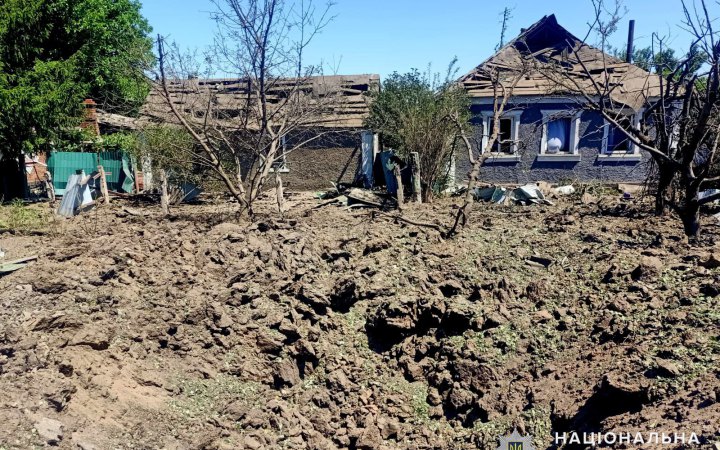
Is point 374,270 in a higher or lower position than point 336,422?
higher

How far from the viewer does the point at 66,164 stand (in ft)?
47.7

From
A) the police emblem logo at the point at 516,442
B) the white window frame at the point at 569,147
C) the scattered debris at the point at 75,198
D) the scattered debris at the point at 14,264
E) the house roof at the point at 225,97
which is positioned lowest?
the police emblem logo at the point at 516,442

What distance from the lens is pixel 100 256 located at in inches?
241

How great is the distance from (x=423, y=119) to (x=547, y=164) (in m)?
6.06

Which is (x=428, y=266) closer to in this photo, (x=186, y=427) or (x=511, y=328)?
(x=511, y=328)

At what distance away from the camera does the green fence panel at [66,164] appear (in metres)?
14.5

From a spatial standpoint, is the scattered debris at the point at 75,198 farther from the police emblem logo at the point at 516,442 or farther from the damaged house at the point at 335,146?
the police emblem logo at the point at 516,442

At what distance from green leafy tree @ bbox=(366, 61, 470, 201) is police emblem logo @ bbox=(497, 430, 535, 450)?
4984mm

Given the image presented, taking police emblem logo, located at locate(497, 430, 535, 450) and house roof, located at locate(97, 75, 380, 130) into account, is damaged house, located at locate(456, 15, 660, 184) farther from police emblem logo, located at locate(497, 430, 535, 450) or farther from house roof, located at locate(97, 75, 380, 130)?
police emblem logo, located at locate(497, 430, 535, 450)

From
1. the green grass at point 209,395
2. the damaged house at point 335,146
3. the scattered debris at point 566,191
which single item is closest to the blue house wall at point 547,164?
the scattered debris at point 566,191

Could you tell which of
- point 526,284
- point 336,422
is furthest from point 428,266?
point 336,422

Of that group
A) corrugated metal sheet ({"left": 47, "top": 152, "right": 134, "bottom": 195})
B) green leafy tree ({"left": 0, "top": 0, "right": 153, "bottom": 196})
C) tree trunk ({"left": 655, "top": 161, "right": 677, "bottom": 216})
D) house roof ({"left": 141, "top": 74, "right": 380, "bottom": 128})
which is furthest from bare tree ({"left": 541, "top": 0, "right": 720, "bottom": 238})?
corrugated metal sheet ({"left": 47, "top": 152, "right": 134, "bottom": 195})

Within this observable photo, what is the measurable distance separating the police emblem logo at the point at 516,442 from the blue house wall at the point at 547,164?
1140 cm

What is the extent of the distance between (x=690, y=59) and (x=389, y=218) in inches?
165
